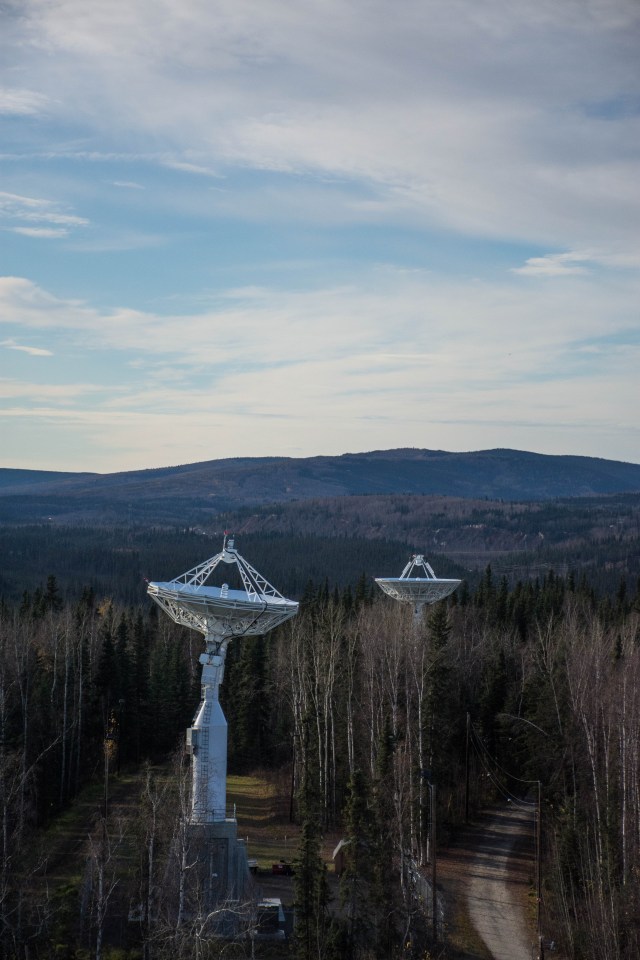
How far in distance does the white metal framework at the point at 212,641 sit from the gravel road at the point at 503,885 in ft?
35.0

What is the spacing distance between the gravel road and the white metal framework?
420 inches

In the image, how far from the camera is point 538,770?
51531 mm

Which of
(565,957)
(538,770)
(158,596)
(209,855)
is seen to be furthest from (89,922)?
(538,770)

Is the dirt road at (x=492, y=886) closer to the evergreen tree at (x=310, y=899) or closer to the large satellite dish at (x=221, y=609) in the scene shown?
the evergreen tree at (x=310, y=899)

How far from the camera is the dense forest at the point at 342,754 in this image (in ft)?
108

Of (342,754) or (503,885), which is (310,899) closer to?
(503,885)

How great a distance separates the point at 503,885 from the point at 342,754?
1204 cm

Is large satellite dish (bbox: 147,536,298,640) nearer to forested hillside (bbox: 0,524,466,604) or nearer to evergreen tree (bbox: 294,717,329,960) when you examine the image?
evergreen tree (bbox: 294,717,329,960)

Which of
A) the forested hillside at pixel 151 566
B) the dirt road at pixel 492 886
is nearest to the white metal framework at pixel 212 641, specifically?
the dirt road at pixel 492 886

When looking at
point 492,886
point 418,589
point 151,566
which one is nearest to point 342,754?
point 492,886

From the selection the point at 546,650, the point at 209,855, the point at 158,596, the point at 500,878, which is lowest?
the point at 500,878

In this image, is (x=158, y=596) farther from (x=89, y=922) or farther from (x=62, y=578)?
(x=62, y=578)

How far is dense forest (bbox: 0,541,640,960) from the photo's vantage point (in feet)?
108

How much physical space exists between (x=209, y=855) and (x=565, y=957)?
41.2 feet
